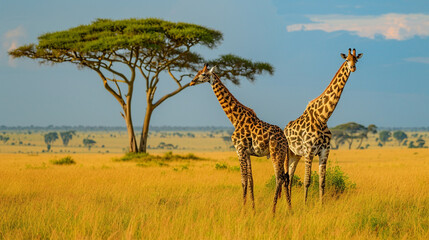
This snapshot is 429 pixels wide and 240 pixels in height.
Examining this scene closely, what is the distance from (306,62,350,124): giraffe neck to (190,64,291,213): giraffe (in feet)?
3.97

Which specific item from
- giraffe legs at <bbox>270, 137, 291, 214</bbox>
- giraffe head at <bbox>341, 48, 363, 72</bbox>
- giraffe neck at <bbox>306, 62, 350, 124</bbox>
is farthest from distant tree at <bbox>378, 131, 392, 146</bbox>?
giraffe legs at <bbox>270, 137, 291, 214</bbox>

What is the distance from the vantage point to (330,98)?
29.8 ft

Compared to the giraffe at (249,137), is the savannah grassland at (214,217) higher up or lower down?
lower down

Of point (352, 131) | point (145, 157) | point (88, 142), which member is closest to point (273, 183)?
point (145, 157)

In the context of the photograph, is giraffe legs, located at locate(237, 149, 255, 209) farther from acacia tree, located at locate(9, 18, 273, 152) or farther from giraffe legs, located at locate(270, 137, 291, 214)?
acacia tree, located at locate(9, 18, 273, 152)

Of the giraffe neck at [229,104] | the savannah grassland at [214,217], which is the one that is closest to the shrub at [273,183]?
the savannah grassland at [214,217]

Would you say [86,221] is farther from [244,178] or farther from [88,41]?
[88,41]

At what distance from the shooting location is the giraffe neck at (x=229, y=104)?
8695 millimetres

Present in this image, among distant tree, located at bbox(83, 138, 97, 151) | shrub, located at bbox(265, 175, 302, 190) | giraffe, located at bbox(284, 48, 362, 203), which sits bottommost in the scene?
distant tree, located at bbox(83, 138, 97, 151)

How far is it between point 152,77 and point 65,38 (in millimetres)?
5311

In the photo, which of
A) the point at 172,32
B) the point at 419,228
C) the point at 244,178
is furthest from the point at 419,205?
the point at 172,32

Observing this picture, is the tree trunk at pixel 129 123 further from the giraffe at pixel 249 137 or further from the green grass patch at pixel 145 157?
the giraffe at pixel 249 137

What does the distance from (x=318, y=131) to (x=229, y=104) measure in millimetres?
1730

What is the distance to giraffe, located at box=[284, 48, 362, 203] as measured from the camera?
8.95 m
